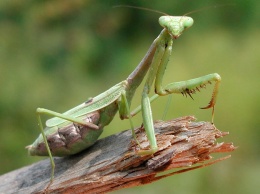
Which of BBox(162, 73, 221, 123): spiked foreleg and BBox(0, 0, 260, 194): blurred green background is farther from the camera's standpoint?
BBox(0, 0, 260, 194): blurred green background

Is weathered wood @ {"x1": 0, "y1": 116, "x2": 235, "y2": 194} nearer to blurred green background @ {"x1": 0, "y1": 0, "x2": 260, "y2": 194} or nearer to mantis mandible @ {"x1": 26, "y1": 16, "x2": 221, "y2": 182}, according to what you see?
mantis mandible @ {"x1": 26, "y1": 16, "x2": 221, "y2": 182}

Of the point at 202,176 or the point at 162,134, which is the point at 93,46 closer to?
the point at 202,176

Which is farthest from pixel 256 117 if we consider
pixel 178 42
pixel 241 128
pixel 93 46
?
pixel 93 46

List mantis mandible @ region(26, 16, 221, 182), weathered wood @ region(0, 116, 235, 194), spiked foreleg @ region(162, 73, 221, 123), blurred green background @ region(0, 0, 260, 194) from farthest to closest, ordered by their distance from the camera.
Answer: blurred green background @ region(0, 0, 260, 194)
mantis mandible @ region(26, 16, 221, 182)
spiked foreleg @ region(162, 73, 221, 123)
weathered wood @ region(0, 116, 235, 194)

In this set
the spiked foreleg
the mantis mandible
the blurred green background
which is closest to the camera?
the spiked foreleg

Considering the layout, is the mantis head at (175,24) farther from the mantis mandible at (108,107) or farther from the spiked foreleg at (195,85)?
the spiked foreleg at (195,85)

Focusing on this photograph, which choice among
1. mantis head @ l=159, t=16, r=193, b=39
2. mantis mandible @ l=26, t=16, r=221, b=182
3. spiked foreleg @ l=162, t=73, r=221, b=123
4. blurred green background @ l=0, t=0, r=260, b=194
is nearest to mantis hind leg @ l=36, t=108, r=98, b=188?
mantis mandible @ l=26, t=16, r=221, b=182

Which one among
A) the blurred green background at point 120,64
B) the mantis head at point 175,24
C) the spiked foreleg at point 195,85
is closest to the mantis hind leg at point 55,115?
the spiked foreleg at point 195,85
